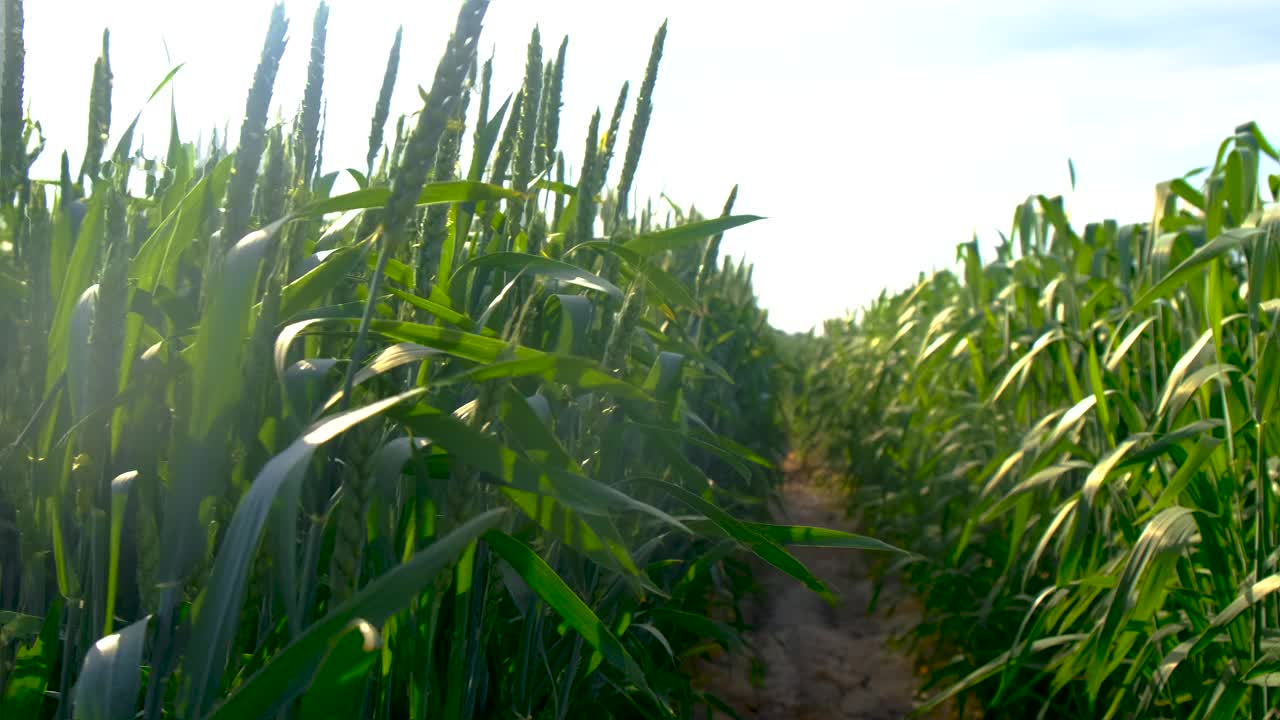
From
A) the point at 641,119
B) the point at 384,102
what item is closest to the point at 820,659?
the point at 641,119

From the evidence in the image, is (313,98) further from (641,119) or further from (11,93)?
(641,119)

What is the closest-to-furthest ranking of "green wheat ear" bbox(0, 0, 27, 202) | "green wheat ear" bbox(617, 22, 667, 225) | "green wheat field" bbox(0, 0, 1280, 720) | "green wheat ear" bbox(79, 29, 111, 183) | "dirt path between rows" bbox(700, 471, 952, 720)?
"green wheat field" bbox(0, 0, 1280, 720) < "green wheat ear" bbox(0, 0, 27, 202) < "green wheat ear" bbox(79, 29, 111, 183) < "green wheat ear" bbox(617, 22, 667, 225) < "dirt path between rows" bbox(700, 471, 952, 720)

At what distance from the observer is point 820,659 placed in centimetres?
290

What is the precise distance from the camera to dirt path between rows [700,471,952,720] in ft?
8.32

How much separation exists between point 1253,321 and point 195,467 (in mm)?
1401

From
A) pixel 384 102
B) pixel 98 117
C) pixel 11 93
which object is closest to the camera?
pixel 11 93

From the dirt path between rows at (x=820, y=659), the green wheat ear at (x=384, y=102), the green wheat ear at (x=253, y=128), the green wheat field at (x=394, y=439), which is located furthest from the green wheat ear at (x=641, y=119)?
the dirt path between rows at (x=820, y=659)

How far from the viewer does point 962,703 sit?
218 centimetres

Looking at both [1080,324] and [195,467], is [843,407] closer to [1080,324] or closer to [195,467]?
[1080,324]

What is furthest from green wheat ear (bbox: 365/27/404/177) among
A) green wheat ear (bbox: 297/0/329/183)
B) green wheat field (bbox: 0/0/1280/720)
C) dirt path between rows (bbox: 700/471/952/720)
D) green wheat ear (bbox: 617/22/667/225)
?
dirt path between rows (bbox: 700/471/952/720)

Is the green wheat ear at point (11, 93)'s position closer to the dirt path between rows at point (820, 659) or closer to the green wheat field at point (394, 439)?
the green wheat field at point (394, 439)

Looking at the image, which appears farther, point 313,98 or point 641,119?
point 641,119

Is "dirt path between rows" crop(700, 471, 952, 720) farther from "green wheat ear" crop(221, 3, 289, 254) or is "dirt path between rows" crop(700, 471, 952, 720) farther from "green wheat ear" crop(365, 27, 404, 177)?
"green wheat ear" crop(221, 3, 289, 254)

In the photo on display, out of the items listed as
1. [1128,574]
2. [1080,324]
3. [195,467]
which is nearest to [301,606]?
[195,467]
